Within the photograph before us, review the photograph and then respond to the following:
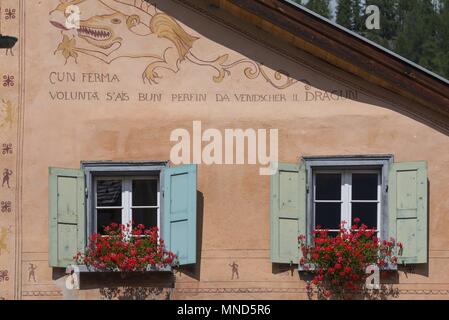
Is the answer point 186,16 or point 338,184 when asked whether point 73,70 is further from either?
point 338,184

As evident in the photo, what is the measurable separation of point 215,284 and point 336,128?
2314mm

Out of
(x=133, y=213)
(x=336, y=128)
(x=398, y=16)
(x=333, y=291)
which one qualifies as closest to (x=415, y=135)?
(x=336, y=128)

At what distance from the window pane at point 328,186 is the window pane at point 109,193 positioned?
2.34 meters

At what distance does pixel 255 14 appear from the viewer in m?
17.4

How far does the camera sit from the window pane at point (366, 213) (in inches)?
687

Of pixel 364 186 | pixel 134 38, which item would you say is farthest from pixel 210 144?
pixel 364 186

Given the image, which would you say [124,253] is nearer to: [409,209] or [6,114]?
[6,114]

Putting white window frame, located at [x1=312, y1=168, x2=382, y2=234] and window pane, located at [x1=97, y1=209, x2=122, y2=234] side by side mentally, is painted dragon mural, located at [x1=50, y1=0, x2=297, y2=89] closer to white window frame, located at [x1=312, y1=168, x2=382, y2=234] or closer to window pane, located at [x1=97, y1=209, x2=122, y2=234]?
white window frame, located at [x1=312, y1=168, x2=382, y2=234]

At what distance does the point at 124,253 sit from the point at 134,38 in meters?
2.60

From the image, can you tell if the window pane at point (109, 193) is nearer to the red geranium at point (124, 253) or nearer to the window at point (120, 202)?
the window at point (120, 202)

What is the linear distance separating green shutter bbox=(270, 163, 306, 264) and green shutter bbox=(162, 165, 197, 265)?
0.93 metres

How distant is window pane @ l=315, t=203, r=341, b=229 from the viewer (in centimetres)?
1747
